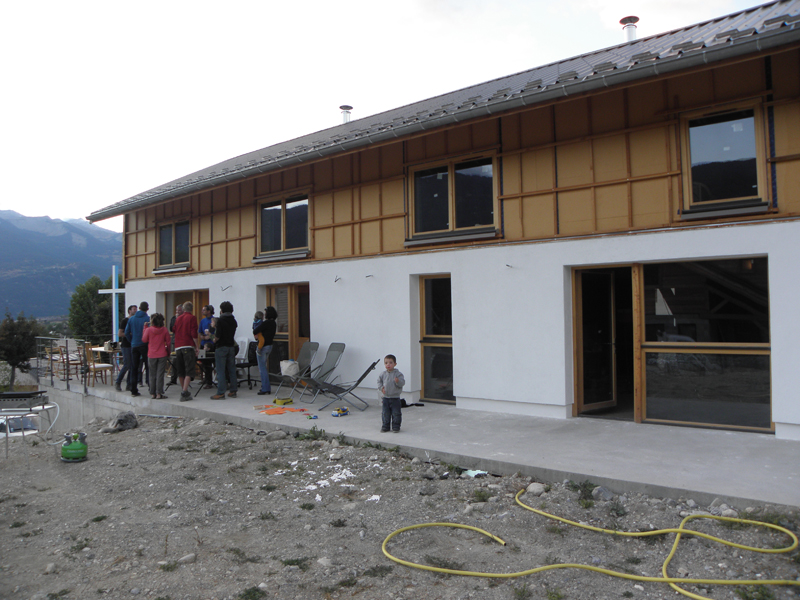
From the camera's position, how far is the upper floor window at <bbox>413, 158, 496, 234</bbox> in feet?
26.6

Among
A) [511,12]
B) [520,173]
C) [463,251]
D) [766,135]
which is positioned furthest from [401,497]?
[511,12]

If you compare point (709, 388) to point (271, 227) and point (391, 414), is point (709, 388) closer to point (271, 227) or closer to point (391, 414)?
point (391, 414)

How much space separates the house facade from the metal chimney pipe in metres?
1.51

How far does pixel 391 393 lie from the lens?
6672 millimetres

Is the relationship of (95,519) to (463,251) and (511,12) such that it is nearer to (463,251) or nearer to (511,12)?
(463,251)

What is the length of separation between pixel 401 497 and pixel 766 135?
5.46m

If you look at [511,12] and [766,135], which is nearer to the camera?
[766,135]

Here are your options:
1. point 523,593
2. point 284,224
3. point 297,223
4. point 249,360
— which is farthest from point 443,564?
point 284,224

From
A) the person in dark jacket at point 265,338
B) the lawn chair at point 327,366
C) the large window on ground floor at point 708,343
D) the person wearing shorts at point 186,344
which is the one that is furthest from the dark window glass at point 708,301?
the person wearing shorts at point 186,344

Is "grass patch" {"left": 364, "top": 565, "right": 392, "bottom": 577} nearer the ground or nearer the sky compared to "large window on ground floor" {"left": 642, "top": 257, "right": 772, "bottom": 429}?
nearer the ground

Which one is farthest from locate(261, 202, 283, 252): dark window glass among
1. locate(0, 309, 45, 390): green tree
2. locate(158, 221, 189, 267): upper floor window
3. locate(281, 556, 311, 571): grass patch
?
locate(0, 309, 45, 390): green tree

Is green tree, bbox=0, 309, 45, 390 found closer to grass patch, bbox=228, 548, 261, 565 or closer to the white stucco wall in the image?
the white stucco wall

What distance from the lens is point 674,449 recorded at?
5.49m

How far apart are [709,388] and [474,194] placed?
4.09 metres
